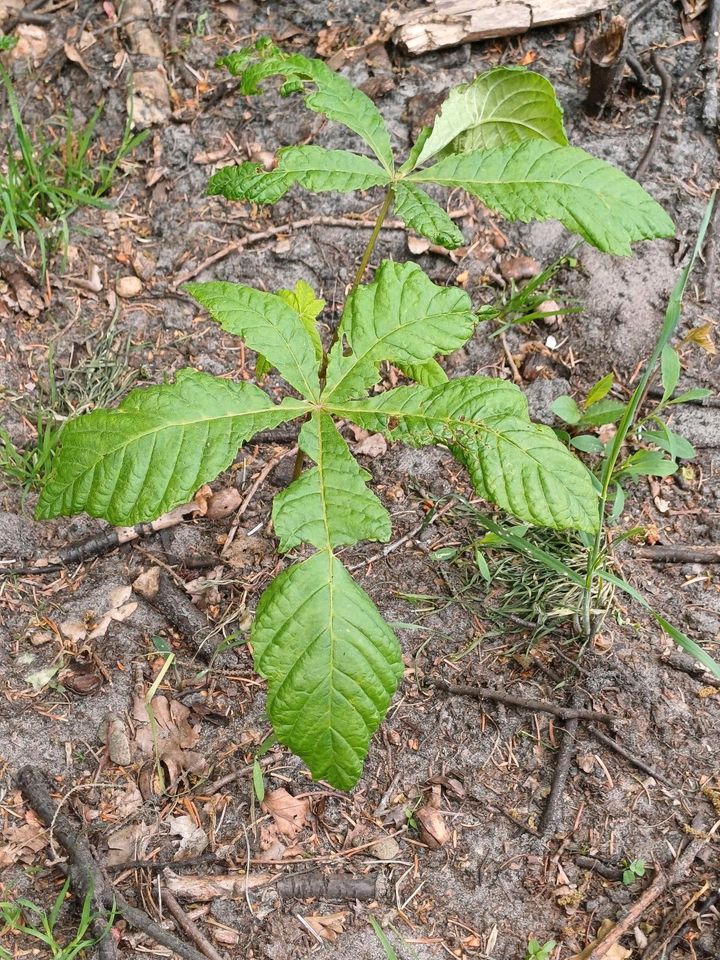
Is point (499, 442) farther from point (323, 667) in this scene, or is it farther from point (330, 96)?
point (330, 96)

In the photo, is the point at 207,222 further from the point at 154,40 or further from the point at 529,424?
the point at 529,424

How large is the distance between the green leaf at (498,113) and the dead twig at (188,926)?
6.78 ft

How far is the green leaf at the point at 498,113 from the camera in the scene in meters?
2.06

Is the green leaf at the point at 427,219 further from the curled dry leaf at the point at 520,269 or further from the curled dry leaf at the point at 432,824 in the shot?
the curled dry leaf at the point at 432,824

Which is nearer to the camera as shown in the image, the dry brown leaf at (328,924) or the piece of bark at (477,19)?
the dry brown leaf at (328,924)

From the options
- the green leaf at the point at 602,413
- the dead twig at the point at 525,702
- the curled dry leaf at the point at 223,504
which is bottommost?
the dead twig at the point at 525,702

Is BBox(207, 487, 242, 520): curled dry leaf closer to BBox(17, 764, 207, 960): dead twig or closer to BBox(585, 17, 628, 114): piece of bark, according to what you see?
BBox(17, 764, 207, 960): dead twig

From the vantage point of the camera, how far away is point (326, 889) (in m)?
2.03

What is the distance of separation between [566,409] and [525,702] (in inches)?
38.5

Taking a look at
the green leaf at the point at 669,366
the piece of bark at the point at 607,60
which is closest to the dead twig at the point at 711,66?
the piece of bark at the point at 607,60

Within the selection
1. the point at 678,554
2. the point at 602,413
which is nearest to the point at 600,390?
the point at 602,413

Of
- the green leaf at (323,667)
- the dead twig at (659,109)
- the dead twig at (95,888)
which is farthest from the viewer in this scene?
the dead twig at (659,109)

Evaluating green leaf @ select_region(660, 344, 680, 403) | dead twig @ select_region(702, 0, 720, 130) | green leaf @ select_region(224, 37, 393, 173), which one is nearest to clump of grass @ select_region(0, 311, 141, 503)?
green leaf @ select_region(224, 37, 393, 173)

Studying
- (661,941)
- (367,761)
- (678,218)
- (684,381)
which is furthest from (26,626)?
(678,218)
